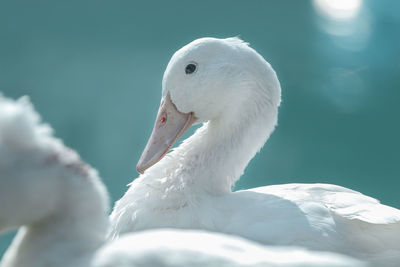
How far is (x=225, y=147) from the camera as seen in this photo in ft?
6.55

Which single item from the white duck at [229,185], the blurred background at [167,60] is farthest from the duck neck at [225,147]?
the blurred background at [167,60]

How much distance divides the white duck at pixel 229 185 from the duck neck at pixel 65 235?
0.59 meters

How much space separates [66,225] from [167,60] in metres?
4.36

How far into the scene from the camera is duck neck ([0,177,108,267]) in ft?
3.62

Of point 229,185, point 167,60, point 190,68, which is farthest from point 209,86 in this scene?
point 167,60

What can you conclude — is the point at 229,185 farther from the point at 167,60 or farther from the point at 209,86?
the point at 167,60

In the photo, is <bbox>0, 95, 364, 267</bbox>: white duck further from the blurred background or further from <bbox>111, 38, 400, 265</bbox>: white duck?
the blurred background

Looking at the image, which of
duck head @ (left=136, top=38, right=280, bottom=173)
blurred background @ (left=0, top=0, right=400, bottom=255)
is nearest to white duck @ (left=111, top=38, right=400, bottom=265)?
duck head @ (left=136, top=38, right=280, bottom=173)

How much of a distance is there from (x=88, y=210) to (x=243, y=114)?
959 mm

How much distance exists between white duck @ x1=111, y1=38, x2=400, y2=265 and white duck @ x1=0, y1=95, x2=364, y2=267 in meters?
0.58

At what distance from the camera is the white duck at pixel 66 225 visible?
1.02 metres

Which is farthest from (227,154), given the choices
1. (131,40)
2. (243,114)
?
(131,40)

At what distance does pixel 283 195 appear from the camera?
1.83 m

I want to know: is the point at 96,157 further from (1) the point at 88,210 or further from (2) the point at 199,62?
(1) the point at 88,210
